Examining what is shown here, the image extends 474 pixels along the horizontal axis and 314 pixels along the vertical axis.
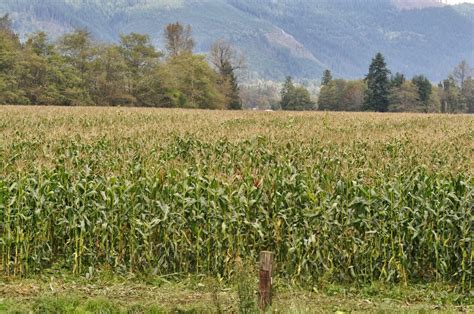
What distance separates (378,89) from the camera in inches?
3054

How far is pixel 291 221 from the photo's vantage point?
8.48 meters

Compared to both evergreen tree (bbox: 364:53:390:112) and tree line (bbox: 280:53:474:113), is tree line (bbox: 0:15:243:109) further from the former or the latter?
evergreen tree (bbox: 364:53:390:112)

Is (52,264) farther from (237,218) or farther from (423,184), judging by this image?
(423,184)

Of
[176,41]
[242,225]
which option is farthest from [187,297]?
[176,41]

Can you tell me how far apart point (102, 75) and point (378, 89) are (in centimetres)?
3897

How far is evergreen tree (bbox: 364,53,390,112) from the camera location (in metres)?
77.2

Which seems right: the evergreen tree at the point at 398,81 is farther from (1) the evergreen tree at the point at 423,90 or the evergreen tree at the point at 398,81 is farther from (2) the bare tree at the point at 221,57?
(2) the bare tree at the point at 221,57

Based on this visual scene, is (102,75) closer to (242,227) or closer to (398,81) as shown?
(398,81)

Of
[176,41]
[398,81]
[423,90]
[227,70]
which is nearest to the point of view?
[398,81]

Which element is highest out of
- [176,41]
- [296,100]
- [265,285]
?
[176,41]

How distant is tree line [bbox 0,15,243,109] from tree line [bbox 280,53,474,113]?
18785mm

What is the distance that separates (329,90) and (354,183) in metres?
85.9

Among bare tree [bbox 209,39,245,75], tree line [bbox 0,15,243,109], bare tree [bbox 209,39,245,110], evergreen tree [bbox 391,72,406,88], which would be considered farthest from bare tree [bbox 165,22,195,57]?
evergreen tree [bbox 391,72,406,88]

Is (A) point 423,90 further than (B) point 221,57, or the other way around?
(B) point 221,57
